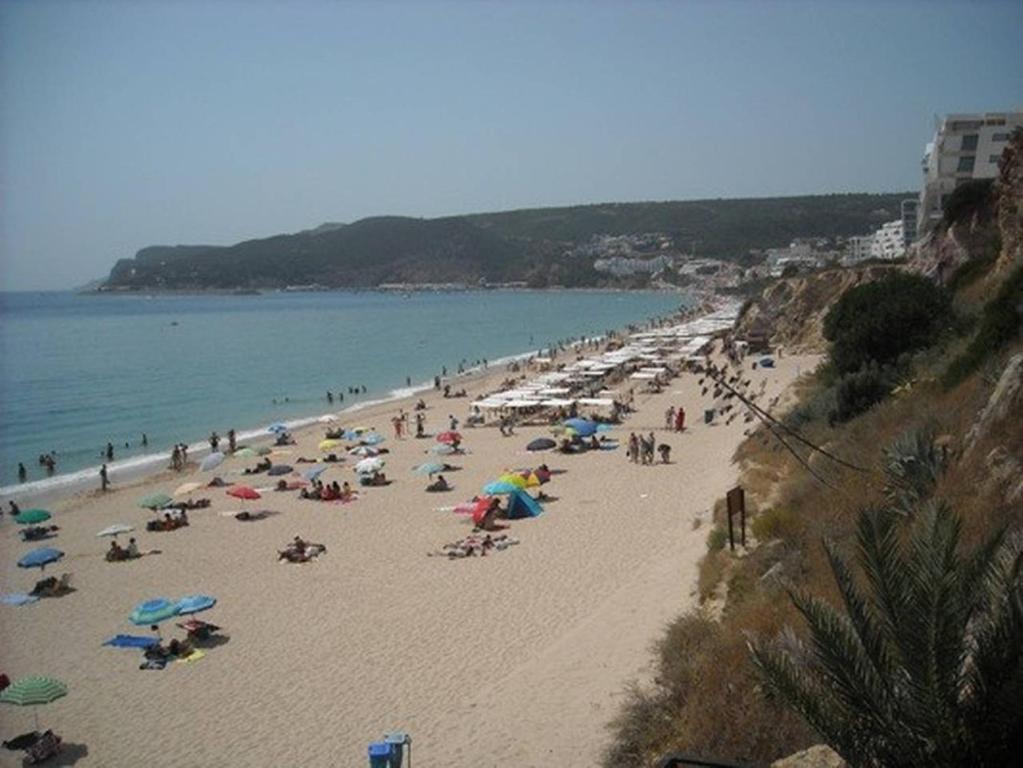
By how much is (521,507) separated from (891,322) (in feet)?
32.5

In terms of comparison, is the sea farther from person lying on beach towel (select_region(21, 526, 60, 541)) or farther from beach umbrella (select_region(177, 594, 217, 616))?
beach umbrella (select_region(177, 594, 217, 616))

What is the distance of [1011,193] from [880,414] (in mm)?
11718

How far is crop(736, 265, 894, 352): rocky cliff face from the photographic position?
1831 inches

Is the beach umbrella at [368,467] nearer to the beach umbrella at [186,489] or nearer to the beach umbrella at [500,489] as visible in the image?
the beach umbrella at [186,489]

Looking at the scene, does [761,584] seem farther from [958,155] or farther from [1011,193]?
[958,155]

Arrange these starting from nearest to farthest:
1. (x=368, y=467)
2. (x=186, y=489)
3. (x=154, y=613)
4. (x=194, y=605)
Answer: (x=154, y=613) < (x=194, y=605) < (x=186, y=489) < (x=368, y=467)

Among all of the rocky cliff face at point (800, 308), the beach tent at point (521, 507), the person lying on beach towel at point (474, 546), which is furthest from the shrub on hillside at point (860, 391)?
the rocky cliff face at point (800, 308)

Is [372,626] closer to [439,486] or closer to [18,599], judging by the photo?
Result: [18,599]

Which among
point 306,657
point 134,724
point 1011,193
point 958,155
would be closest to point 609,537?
point 306,657

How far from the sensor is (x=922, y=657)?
3.73 meters

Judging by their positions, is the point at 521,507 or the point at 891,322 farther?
the point at 891,322

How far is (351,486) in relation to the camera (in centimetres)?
2311

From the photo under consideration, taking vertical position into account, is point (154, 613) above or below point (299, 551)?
above

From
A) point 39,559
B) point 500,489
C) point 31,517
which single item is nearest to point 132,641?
point 39,559
